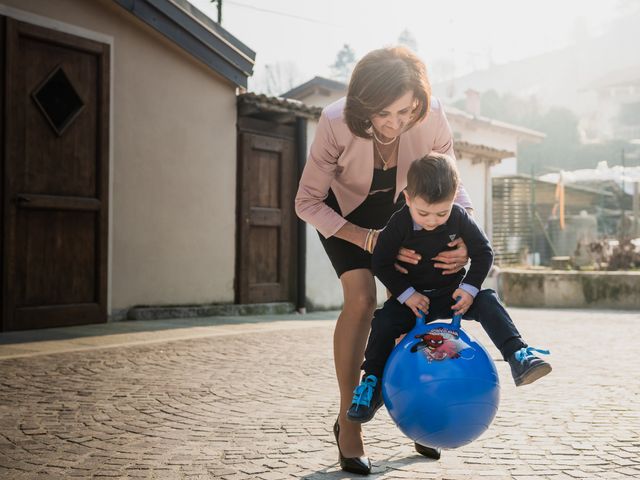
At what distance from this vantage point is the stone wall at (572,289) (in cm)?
1516

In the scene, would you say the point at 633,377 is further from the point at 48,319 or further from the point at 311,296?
the point at 311,296

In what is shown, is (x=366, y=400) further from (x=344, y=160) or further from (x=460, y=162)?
(x=460, y=162)

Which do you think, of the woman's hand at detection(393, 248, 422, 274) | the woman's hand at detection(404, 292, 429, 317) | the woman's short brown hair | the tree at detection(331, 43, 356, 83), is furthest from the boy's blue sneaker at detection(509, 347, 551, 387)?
the tree at detection(331, 43, 356, 83)

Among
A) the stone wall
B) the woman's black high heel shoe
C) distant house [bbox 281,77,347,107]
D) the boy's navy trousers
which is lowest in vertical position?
the woman's black high heel shoe

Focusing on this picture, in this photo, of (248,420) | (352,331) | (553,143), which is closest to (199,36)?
(248,420)

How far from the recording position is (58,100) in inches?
386

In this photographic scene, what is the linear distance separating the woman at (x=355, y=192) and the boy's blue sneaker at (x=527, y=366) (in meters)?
0.71

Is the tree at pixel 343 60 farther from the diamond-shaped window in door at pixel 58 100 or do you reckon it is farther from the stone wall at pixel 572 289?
the diamond-shaped window in door at pixel 58 100

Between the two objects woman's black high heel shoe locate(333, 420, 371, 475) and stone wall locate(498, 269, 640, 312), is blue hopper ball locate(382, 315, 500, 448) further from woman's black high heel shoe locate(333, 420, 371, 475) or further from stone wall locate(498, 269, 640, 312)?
stone wall locate(498, 269, 640, 312)

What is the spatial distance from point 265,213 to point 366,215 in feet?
30.3

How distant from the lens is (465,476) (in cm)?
349

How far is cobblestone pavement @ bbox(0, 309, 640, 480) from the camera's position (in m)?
3.66

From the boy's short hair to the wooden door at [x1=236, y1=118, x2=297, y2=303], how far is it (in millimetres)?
9422

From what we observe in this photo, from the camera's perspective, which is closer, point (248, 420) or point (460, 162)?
point (248, 420)
